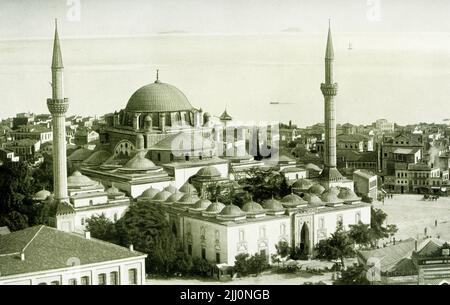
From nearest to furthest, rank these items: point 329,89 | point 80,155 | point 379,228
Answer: point 379,228 → point 329,89 → point 80,155

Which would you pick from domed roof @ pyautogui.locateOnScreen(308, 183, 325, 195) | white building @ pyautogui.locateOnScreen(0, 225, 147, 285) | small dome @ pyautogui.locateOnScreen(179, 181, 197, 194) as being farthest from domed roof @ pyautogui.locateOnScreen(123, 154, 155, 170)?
white building @ pyautogui.locateOnScreen(0, 225, 147, 285)

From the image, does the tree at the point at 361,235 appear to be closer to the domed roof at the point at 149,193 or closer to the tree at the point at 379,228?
the tree at the point at 379,228

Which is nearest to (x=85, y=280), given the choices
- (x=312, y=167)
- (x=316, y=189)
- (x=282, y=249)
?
(x=282, y=249)

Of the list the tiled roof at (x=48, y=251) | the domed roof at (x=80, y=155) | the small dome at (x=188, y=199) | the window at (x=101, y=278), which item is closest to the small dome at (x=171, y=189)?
the small dome at (x=188, y=199)

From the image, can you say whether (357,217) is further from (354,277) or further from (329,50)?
(354,277)

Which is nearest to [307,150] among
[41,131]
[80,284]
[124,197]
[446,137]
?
[446,137]

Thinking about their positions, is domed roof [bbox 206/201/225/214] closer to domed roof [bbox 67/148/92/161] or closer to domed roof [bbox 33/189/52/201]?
domed roof [bbox 33/189/52/201]
